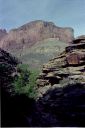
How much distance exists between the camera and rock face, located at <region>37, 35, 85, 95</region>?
251ft

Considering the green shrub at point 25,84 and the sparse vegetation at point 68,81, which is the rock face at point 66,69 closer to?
the sparse vegetation at point 68,81

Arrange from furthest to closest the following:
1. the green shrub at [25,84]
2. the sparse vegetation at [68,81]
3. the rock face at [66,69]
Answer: the green shrub at [25,84] < the rock face at [66,69] < the sparse vegetation at [68,81]

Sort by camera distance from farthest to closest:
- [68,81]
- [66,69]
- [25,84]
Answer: [25,84] → [66,69] → [68,81]

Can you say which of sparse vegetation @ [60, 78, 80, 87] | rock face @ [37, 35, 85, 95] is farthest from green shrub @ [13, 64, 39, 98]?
sparse vegetation @ [60, 78, 80, 87]

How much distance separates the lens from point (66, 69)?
82.3m

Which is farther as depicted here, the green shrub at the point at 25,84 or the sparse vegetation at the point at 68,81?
the green shrub at the point at 25,84

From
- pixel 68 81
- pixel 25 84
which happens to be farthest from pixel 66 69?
pixel 25 84

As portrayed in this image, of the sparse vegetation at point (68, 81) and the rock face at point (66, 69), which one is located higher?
the rock face at point (66, 69)

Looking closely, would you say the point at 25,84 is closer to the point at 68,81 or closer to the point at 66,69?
the point at 66,69

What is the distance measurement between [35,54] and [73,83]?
12354cm

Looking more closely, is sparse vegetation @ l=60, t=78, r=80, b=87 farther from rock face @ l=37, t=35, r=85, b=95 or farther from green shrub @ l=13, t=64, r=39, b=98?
green shrub @ l=13, t=64, r=39, b=98

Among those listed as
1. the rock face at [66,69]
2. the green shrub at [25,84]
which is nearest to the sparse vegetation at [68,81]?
the rock face at [66,69]

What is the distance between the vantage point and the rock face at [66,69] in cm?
7661

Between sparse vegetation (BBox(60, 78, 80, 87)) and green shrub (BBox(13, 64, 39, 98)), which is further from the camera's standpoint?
green shrub (BBox(13, 64, 39, 98))
